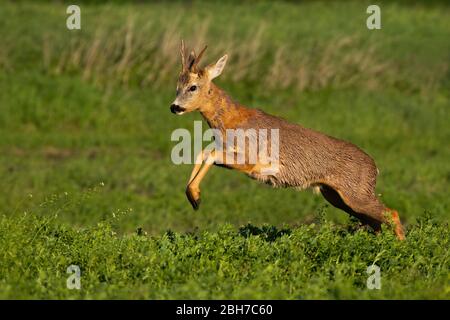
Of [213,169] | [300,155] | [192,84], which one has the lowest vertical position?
[213,169]

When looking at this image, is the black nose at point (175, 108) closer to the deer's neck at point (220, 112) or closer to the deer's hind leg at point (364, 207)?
the deer's neck at point (220, 112)

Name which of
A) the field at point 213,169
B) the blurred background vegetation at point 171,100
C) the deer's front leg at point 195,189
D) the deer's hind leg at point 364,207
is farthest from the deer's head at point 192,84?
the blurred background vegetation at point 171,100

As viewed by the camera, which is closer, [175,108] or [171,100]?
[175,108]

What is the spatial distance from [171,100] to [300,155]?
10.6 m

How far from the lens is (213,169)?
55.5 feet

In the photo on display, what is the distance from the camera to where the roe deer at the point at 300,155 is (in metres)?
9.70

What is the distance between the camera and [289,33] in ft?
80.6

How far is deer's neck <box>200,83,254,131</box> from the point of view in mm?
9766

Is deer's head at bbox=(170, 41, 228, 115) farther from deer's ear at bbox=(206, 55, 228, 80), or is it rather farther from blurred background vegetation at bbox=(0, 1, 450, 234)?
blurred background vegetation at bbox=(0, 1, 450, 234)

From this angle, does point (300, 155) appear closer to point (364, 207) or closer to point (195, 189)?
point (364, 207)

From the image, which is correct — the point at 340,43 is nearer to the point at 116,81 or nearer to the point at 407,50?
the point at 407,50

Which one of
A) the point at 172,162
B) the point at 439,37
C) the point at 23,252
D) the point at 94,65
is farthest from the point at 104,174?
the point at 439,37

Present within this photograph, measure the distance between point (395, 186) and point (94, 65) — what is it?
7.59m

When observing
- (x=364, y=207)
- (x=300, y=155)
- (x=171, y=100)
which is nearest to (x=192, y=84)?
(x=300, y=155)
